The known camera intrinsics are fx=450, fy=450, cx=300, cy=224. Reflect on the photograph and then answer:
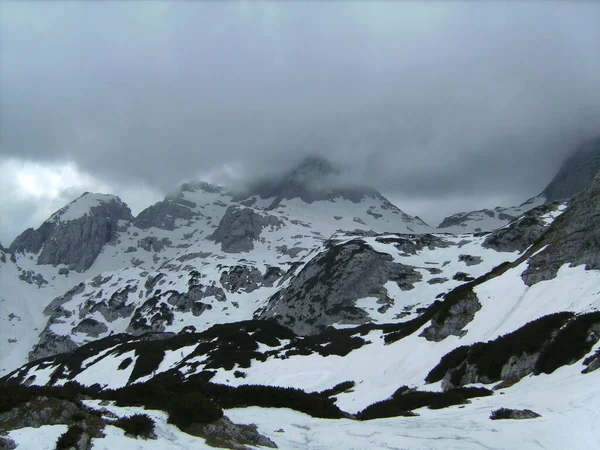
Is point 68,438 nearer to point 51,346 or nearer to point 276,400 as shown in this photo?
point 276,400

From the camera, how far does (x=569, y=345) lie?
21.5 metres

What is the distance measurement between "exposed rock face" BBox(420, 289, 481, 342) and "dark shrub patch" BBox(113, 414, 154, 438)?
99.5 ft

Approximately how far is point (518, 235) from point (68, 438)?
455 feet

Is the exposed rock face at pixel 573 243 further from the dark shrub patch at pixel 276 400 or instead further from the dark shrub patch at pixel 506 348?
the dark shrub patch at pixel 276 400

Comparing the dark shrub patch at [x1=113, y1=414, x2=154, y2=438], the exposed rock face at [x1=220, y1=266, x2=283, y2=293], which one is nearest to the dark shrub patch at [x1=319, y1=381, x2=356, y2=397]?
the dark shrub patch at [x1=113, y1=414, x2=154, y2=438]

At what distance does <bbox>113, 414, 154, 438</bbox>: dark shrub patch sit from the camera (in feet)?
37.2

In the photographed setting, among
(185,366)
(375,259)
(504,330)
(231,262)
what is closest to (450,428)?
(504,330)

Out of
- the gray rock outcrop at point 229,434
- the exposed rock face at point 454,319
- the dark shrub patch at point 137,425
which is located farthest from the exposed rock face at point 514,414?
the exposed rock face at point 454,319

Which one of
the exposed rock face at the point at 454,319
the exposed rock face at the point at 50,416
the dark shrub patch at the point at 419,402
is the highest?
the exposed rock face at the point at 454,319

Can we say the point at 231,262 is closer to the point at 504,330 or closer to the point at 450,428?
the point at 504,330

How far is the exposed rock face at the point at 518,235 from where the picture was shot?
419ft

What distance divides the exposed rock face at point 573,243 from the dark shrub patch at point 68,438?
120 feet

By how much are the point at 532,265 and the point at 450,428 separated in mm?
30850

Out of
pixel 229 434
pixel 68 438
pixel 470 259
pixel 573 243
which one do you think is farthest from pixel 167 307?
pixel 68 438
